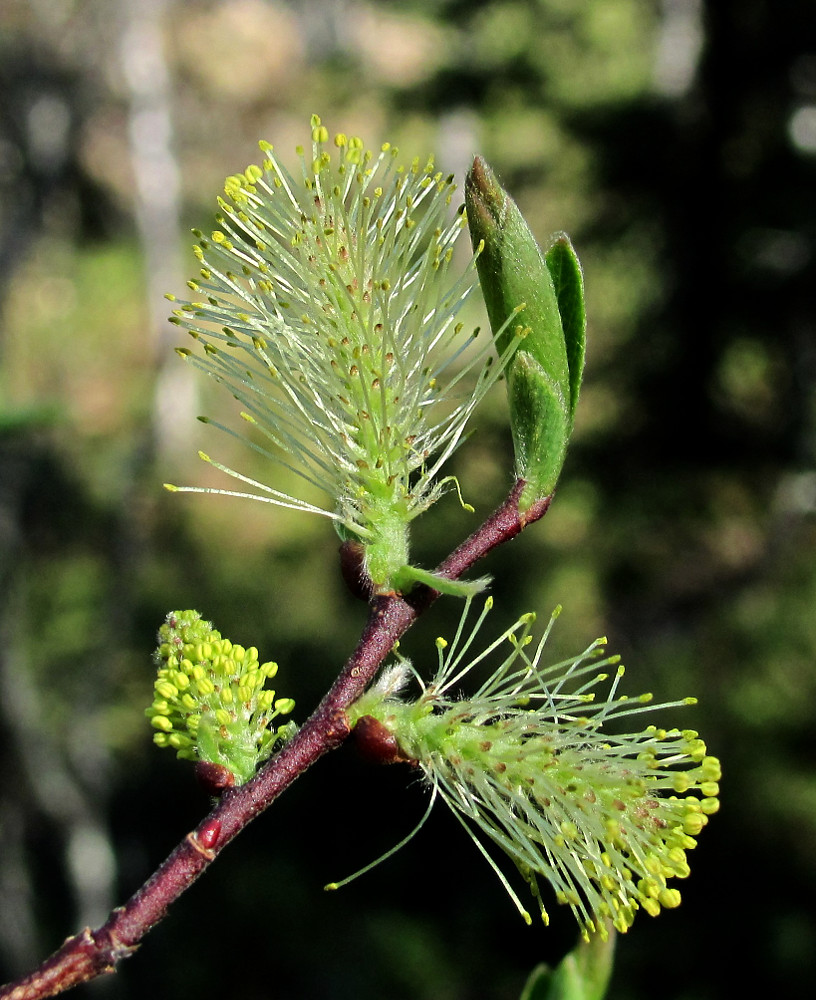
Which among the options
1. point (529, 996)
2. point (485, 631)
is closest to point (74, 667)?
point (485, 631)

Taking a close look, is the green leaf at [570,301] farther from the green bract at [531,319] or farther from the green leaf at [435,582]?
the green leaf at [435,582]

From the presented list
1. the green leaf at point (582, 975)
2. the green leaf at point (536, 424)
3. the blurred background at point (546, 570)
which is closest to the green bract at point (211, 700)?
the green leaf at point (536, 424)

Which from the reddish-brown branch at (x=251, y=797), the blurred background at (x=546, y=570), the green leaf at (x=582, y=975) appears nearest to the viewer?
the reddish-brown branch at (x=251, y=797)

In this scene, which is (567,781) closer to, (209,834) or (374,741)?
(374,741)

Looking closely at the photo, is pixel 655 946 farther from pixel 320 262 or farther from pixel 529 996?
pixel 320 262

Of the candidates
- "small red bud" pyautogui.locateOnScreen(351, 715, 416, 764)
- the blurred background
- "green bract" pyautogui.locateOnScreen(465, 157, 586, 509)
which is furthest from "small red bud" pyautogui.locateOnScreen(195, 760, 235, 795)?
the blurred background

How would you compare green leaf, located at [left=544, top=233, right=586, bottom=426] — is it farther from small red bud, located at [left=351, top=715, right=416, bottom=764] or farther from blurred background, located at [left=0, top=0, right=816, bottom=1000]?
blurred background, located at [left=0, top=0, right=816, bottom=1000]
